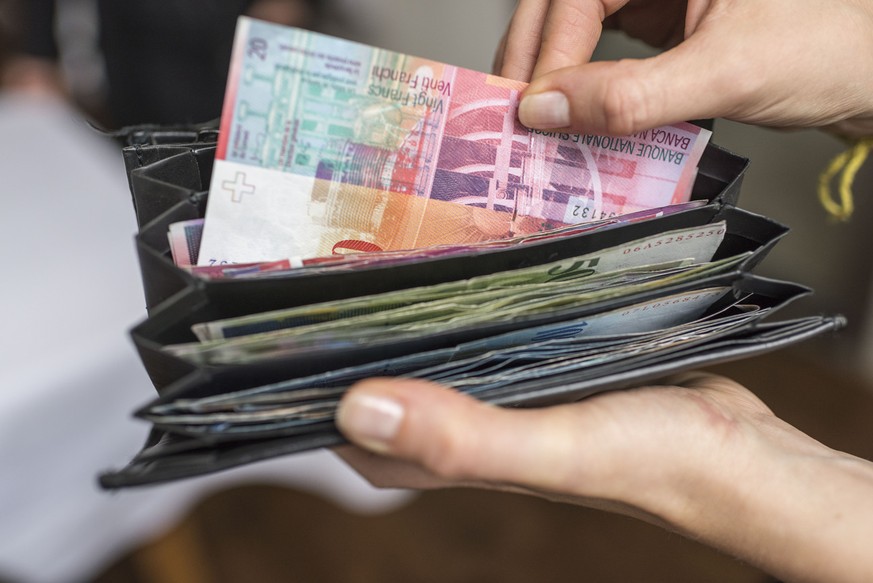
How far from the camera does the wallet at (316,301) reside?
0.46 meters

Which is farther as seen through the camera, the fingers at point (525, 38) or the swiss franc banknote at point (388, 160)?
the fingers at point (525, 38)

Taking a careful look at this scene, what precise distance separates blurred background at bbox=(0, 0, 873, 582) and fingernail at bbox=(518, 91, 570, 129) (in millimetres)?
629

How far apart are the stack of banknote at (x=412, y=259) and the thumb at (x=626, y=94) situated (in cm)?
3

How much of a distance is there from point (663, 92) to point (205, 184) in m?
0.41

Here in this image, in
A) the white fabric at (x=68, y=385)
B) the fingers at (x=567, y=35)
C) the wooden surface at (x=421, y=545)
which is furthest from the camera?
the wooden surface at (x=421, y=545)

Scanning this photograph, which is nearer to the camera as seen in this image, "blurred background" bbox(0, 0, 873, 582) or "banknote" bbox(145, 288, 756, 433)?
"banknote" bbox(145, 288, 756, 433)

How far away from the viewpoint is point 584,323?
1.78ft

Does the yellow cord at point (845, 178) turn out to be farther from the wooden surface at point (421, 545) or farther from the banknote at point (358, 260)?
the wooden surface at point (421, 545)

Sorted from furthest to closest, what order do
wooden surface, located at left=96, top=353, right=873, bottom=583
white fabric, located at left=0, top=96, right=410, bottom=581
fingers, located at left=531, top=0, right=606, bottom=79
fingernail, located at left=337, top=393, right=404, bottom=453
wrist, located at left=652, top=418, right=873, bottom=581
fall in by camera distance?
wooden surface, located at left=96, top=353, right=873, bottom=583 < white fabric, located at left=0, top=96, right=410, bottom=581 < fingers, located at left=531, top=0, right=606, bottom=79 < wrist, located at left=652, top=418, right=873, bottom=581 < fingernail, located at left=337, top=393, right=404, bottom=453

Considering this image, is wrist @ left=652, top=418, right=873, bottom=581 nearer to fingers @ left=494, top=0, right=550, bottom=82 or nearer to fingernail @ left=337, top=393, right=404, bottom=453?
fingernail @ left=337, top=393, right=404, bottom=453

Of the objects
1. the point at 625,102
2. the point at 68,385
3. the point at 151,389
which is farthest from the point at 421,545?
the point at 625,102

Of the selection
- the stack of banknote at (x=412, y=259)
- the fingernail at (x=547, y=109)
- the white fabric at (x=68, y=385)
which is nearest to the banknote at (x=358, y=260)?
the stack of banknote at (x=412, y=259)

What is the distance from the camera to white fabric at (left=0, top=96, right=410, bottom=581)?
97 centimetres

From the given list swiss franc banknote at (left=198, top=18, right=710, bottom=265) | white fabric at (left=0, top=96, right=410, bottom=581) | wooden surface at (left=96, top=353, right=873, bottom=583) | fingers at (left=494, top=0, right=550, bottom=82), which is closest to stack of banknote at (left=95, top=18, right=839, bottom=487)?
swiss franc banknote at (left=198, top=18, right=710, bottom=265)
